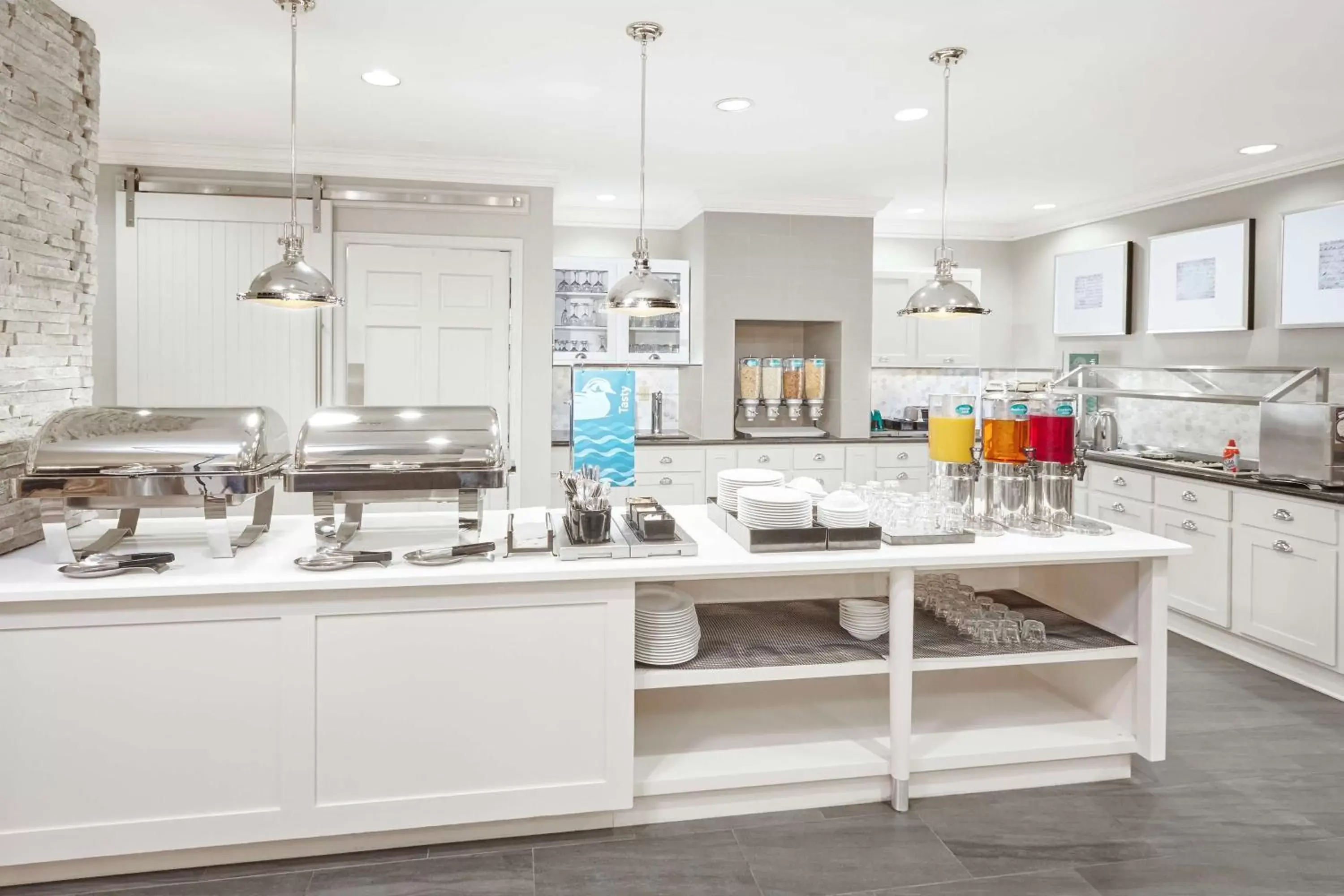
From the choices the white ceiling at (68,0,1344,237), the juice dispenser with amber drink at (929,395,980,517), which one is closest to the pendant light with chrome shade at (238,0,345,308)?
the white ceiling at (68,0,1344,237)

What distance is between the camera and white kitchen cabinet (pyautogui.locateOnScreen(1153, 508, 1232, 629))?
4.39m

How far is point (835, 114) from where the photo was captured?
4.09 meters

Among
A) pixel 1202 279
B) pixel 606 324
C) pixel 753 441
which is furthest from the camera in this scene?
pixel 606 324

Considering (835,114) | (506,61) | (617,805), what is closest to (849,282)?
(835,114)

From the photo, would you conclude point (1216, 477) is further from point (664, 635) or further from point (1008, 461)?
point (664, 635)

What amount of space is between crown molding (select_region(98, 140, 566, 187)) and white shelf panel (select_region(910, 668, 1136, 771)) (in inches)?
144

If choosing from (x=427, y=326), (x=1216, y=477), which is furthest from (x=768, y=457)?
(x=1216, y=477)

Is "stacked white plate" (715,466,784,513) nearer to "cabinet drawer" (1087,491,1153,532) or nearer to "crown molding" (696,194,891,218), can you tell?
"cabinet drawer" (1087,491,1153,532)

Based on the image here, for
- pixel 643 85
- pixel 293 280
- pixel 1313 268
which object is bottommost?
pixel 293 280

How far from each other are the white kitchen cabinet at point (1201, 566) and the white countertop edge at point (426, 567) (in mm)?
1853

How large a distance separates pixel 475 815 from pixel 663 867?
1.81 feet

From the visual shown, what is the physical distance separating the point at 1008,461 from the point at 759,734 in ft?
4.31

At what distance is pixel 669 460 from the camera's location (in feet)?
19.5

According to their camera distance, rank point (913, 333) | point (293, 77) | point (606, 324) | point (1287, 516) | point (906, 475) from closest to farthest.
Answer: point (293, 77), point (1287, 516), point (606, 324), point (906, 475), point (913, 333)
